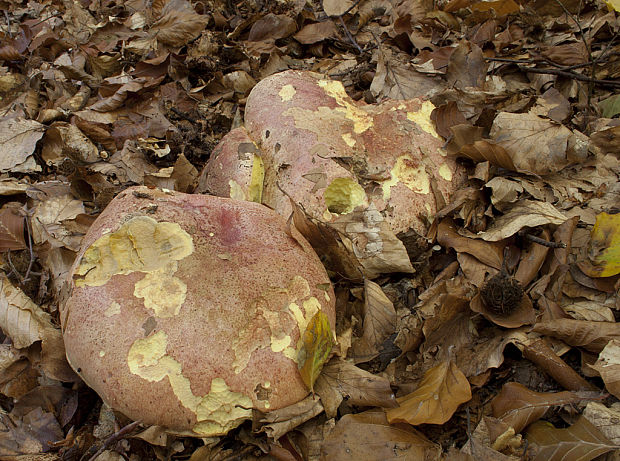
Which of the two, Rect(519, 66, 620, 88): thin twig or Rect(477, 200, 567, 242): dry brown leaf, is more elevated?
Rect(519, 66, 620, 88): thin twig

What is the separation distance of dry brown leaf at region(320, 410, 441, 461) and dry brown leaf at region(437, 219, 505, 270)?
0.80 metres

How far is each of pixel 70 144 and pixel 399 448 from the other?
8.38 feet

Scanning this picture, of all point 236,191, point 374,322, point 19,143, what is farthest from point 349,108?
point 19,143

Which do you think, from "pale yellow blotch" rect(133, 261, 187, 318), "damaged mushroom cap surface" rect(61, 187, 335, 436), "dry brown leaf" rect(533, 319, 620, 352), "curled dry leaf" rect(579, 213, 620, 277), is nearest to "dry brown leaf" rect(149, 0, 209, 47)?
"damaged mushroom cap surface" rect(61, 187, 335, 436)

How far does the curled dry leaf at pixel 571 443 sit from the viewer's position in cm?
138

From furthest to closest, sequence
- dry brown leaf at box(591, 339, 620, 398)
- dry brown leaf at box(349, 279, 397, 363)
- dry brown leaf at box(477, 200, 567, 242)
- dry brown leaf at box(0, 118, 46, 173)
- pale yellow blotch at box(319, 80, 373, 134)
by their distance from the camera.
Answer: dry brown leaf at box(0, 118, 46, 173)
pale yellow blotch at box(319, 80, 373, 134)
dry brown leaf at box(477, 200, 567, 242)
dry brown leaf at box(349, 279, 397, 363)
dry brown leaf at box(591, 339, 620, 398)

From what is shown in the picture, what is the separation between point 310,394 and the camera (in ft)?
5.47

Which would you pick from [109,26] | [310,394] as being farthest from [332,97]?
[109,26]

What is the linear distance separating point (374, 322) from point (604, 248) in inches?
36.8

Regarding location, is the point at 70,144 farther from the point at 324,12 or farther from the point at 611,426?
the point at 611,426

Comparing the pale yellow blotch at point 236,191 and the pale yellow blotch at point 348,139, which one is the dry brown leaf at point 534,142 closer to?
the pale yellow blotch at point 348,139

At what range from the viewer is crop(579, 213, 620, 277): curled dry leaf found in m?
1.80

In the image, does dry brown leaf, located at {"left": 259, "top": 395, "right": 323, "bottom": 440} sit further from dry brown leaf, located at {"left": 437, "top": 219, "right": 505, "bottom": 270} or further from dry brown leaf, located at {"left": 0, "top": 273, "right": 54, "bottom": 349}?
dry brown leaf, located at {"left": 0, "top": 273, "right": 54, "bottom": 349}

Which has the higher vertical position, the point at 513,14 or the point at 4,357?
the point at 513,14
